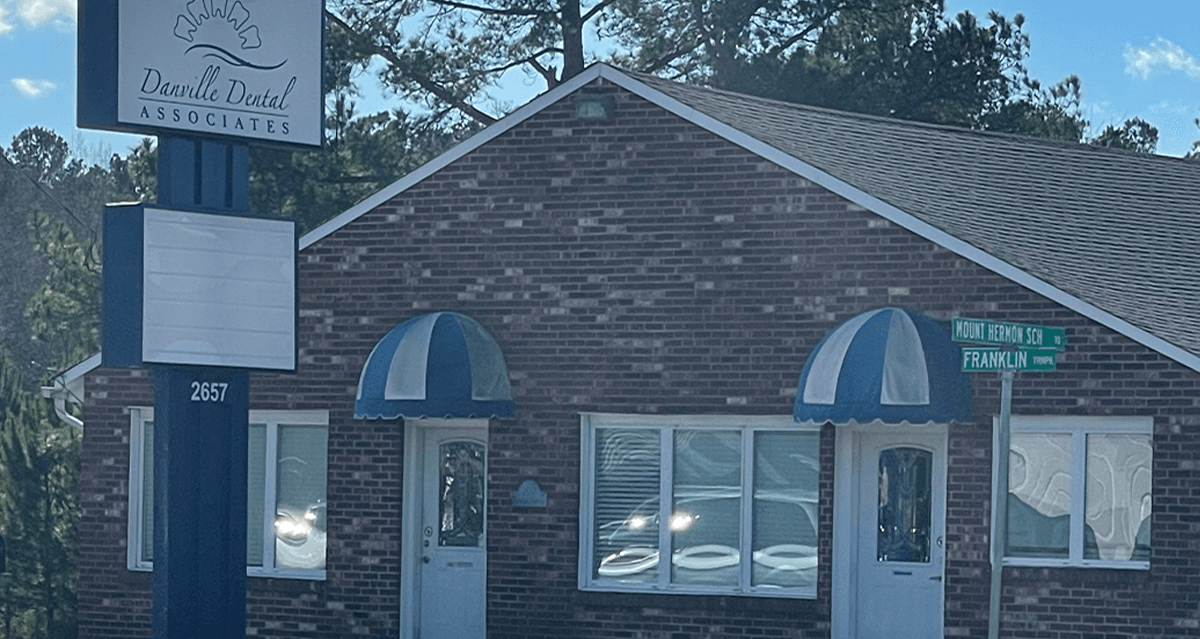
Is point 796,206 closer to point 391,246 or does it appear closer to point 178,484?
point 391,246

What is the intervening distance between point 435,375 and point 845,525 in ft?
12.9

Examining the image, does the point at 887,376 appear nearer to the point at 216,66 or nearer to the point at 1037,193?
the point at 1037,193

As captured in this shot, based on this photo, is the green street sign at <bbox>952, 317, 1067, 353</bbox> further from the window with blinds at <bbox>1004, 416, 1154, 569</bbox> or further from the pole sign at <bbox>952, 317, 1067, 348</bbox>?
the window with blinds at <bbox>1004, 416, 1154, 569</bbox>

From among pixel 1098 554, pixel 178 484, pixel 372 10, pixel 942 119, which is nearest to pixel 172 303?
pixel 178 484

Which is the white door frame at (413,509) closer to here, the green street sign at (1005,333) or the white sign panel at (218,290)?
the white sign panel at (218,290)

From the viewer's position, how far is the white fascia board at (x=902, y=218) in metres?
16.2

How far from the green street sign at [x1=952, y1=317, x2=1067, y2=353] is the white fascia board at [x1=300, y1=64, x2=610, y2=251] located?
6.41 m

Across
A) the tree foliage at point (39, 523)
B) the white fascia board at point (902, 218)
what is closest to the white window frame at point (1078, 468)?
the white fascia board at point (902, 218)

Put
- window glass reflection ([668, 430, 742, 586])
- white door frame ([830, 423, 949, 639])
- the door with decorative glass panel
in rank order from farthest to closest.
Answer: window glass reflection ([668, 430, 742, 586])
white door frame ([830, 423, 949, 639])
the door with decorative glass panel

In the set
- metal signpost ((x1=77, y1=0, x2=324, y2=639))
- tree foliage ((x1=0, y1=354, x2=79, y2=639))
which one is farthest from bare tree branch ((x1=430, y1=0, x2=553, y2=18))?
metal signpost ((x1=77, y1=0, x2=324, y2=639))

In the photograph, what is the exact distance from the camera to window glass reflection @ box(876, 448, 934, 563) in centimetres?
1731

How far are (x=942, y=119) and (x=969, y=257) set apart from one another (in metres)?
16.1

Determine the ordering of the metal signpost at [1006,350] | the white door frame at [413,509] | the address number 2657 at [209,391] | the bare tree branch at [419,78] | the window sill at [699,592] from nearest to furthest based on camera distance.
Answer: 1. the metal signpost at [1006,350]
2. the address number 2657 at [209,391]
3. the window sill at [699,592]
4. the white door frame at [413,509]
5. the bare tree branch at [419,78]

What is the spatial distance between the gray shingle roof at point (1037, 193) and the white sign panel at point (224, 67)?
3910 millimetres
